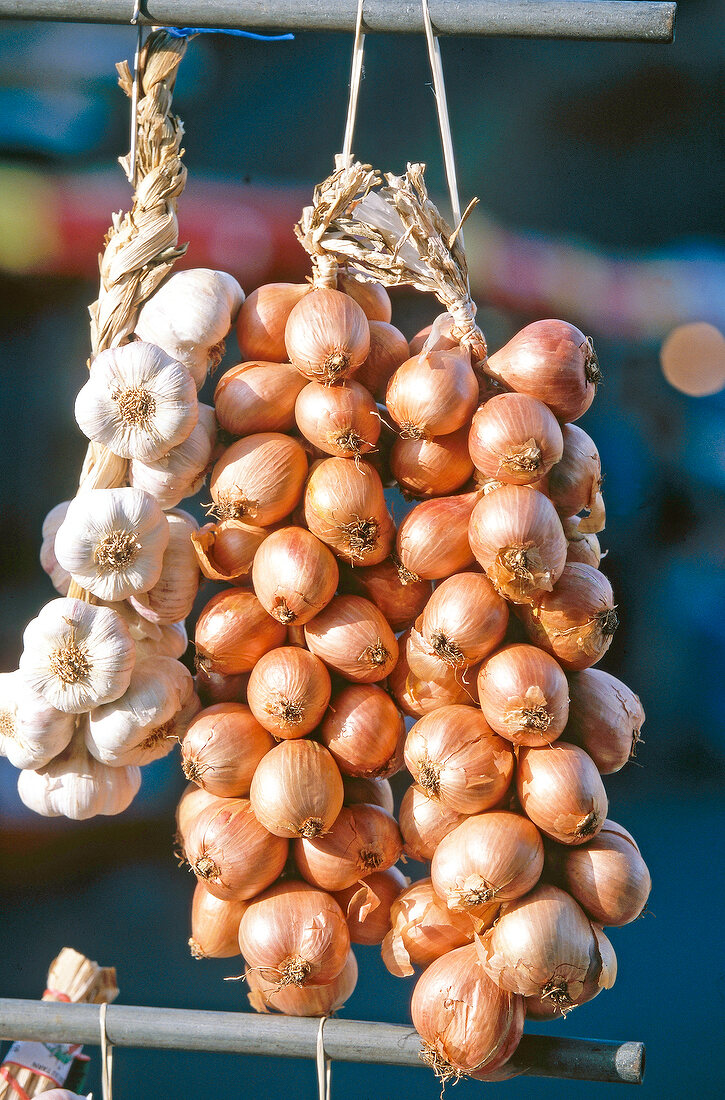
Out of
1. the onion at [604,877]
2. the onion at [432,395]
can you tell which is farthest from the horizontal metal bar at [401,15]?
the onion at [604,877]

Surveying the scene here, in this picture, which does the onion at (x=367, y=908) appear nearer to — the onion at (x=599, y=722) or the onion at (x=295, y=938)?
the onion at (x=295, y=938)

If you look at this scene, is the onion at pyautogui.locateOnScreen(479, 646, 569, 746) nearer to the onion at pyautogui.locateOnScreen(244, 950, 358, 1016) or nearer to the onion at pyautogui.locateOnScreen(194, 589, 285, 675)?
the onion at pyautogui.locateOnScreen(194, 589, 285, 675)

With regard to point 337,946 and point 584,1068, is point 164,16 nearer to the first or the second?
point 337,946

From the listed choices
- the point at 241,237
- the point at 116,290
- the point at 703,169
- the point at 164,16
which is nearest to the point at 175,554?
the point at 116,290

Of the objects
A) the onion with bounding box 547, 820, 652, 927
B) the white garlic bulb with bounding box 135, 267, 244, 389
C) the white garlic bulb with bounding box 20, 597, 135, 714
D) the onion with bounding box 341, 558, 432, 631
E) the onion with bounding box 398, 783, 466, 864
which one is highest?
the white garlic bulb with bounding box 135, 267, 244, 389

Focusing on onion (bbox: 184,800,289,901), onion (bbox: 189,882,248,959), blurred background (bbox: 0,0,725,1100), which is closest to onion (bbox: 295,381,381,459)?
onion (bbox: 184,800,289,901)

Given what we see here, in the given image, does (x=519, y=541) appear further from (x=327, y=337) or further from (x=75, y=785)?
(x=75, y=785)
